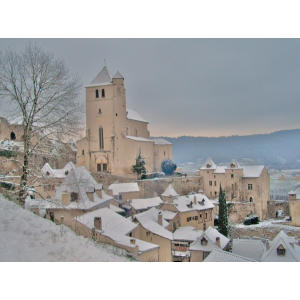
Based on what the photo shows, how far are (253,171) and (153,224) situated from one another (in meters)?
13.2

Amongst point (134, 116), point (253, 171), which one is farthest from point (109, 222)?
point (134, 116)

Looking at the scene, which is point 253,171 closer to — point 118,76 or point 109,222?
point 118,76

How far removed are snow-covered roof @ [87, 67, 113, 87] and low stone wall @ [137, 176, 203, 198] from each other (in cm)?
988

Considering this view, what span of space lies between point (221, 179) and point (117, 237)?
746 inches

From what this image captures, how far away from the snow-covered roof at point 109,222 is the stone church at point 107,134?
15.7 meters

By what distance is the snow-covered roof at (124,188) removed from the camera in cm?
2402

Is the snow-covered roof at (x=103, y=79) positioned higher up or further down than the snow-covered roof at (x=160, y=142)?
higher up

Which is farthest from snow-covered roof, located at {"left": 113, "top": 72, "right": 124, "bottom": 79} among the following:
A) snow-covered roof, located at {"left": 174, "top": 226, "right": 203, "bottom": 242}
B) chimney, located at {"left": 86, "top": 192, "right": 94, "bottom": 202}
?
chimney, located at {"left": 86, "top": 192, "right": 94, "bottom": 202}

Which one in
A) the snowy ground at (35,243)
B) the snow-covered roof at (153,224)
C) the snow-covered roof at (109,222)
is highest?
the snowy ground at (35,243)

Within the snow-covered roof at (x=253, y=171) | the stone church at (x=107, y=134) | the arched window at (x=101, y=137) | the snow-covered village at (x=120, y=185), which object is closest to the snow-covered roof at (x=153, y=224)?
the snow-covered village at (x=120, y=185)

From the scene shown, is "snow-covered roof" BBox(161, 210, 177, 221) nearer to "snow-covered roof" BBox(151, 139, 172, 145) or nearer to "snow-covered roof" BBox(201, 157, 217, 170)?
"snow-covered roof" BBox(201, 157, 217, 170)

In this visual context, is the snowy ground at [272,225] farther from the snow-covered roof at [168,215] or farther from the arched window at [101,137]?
the arched window at [101,137]
